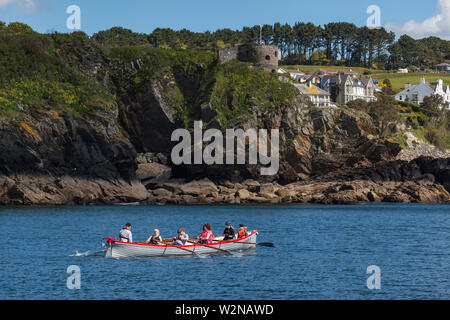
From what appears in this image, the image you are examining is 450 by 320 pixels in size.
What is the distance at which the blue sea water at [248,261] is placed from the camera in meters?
34.8

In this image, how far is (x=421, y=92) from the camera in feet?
536

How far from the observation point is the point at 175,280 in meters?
37.6

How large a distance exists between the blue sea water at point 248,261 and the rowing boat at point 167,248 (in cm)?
63

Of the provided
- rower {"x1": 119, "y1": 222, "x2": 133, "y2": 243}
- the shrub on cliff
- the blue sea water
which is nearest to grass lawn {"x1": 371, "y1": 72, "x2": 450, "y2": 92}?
the shrub on cliff

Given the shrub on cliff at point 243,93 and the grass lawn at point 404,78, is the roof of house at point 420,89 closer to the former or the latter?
the grass lawn at point 404,78

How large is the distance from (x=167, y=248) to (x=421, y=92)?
13088cm

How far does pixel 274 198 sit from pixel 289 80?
30764mm

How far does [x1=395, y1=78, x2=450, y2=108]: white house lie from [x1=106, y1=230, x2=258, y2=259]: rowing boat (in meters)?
123

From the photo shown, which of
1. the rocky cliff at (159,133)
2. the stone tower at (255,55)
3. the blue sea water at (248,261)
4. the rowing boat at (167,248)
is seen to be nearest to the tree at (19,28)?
the rocky cliff at (159,133)

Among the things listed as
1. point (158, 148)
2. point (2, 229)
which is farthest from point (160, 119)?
point (2, 229)

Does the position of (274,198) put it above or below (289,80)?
below

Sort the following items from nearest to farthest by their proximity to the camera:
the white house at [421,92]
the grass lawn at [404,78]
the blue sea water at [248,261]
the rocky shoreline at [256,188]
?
the blue sea water at [248,261] → the rocky shoreline at [256,188] → the white house at [421,92] → the grass lawn at [404,78]

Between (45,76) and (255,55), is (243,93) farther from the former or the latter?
(45,76)

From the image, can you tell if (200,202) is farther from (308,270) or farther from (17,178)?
(308,270)
